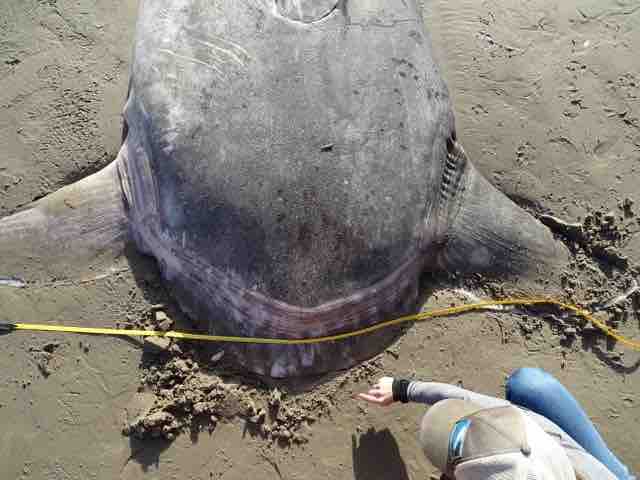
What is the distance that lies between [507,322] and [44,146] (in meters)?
2.63

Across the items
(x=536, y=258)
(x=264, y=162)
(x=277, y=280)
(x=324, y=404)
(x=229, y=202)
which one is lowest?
(x=324, y=404)

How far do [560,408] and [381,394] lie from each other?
807 mm

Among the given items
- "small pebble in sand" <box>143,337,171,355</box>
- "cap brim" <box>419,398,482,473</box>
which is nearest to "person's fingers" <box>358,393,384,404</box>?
"cap brim" <box>419,398,482,473</box>

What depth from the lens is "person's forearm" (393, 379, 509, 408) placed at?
1.89 metres

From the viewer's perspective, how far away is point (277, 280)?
2.09 metres

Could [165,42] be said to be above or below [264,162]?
above

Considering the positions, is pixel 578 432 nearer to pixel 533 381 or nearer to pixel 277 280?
pixel 533 381

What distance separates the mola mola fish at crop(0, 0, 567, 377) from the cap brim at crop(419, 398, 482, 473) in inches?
26.7

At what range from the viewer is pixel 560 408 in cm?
212

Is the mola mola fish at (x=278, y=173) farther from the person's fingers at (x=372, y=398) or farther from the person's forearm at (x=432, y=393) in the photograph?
the person's forearm at (x=432, y=393)

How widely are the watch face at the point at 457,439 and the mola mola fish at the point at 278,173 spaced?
813 mm

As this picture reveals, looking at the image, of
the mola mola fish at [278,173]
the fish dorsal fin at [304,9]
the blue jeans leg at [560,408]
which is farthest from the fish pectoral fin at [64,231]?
the blue jeans leg at [560,408]

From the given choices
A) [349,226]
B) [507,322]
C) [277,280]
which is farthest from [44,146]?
[507,322]

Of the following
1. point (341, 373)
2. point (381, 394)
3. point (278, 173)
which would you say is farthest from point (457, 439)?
point (278, 173)
